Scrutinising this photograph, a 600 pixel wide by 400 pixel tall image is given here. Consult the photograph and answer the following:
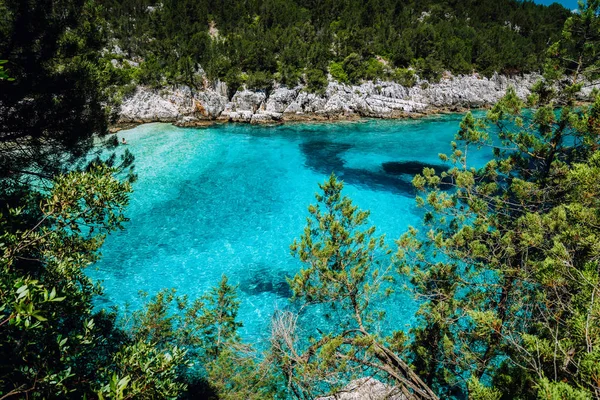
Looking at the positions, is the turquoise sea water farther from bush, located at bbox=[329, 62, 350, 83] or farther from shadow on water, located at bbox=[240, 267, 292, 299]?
bush, located at bbox=[329, 62, 350, 83]

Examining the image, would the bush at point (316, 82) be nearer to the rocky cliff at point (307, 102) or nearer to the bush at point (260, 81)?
the rocky cliff at point (307, 102)

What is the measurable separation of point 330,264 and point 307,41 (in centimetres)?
5659

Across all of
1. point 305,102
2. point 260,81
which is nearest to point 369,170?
point 305,102

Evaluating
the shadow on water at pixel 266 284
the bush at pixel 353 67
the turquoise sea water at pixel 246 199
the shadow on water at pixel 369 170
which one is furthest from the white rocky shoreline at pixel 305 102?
the shadow on water at pixel 266 284

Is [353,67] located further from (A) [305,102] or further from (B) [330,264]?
(B) [330,264]

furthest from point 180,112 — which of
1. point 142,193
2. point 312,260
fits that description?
point 312,260

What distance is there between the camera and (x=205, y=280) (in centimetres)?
1447

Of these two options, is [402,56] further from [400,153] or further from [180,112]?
[180,112]

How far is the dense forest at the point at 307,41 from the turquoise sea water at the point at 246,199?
12.2 m

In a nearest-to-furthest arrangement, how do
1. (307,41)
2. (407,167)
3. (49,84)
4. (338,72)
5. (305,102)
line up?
(49,84) < (407,167) < (305,102) < (338,72) < (307,41)

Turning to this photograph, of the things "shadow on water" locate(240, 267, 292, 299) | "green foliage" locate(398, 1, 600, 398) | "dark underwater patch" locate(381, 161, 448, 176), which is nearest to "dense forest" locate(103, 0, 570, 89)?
"dark underwater patch" locate(381, 161, 448, 176)

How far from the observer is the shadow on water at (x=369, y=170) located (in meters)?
24.3

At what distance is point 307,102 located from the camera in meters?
44.9

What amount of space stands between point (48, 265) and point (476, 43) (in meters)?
72.1
